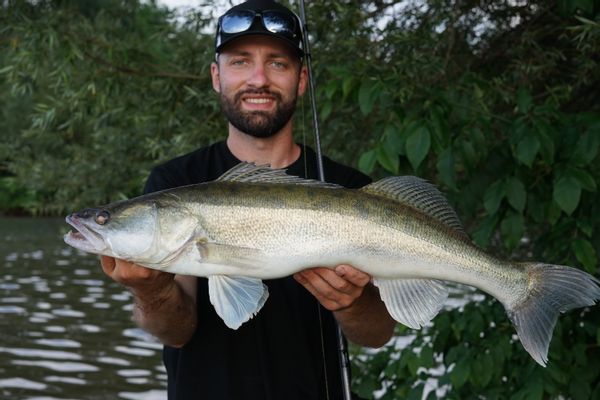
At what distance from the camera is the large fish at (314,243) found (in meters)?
2.97

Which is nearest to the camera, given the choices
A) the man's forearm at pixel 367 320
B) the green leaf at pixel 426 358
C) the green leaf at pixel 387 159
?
the man's forearm at pixel 367 320

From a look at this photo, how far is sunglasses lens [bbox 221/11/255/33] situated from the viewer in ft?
12.6

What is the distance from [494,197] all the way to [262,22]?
143 centimetres

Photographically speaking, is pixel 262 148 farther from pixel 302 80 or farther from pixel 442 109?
pixel 442 109

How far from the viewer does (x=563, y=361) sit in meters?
4.98

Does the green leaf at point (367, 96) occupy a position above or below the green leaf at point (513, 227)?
above

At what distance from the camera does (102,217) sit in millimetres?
2975

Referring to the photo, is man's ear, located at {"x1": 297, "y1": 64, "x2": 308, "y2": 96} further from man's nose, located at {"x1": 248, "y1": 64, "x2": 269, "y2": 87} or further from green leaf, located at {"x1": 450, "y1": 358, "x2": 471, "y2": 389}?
green leaf, located at {"x1": 450, "y1": 358, "x2": 471, "y2": 389}

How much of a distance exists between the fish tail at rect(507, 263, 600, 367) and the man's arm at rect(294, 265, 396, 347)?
60 cm

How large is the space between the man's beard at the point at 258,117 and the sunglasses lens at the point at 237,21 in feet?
0.98

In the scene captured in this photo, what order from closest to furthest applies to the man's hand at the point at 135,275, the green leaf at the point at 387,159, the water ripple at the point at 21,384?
the man's hand at the point at 135,275, the green leaf at the point at 387,159, the water ripple at the point at 21,384

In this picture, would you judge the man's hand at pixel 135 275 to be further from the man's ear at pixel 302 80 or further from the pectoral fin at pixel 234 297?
the man's ear at pixel 302 80

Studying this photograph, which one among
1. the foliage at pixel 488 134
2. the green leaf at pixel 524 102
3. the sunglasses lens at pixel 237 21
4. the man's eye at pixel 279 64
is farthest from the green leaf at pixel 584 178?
the sunglasses lens at pixel 237 21

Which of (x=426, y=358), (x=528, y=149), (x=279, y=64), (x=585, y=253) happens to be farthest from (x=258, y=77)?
(x=426, y=358)
